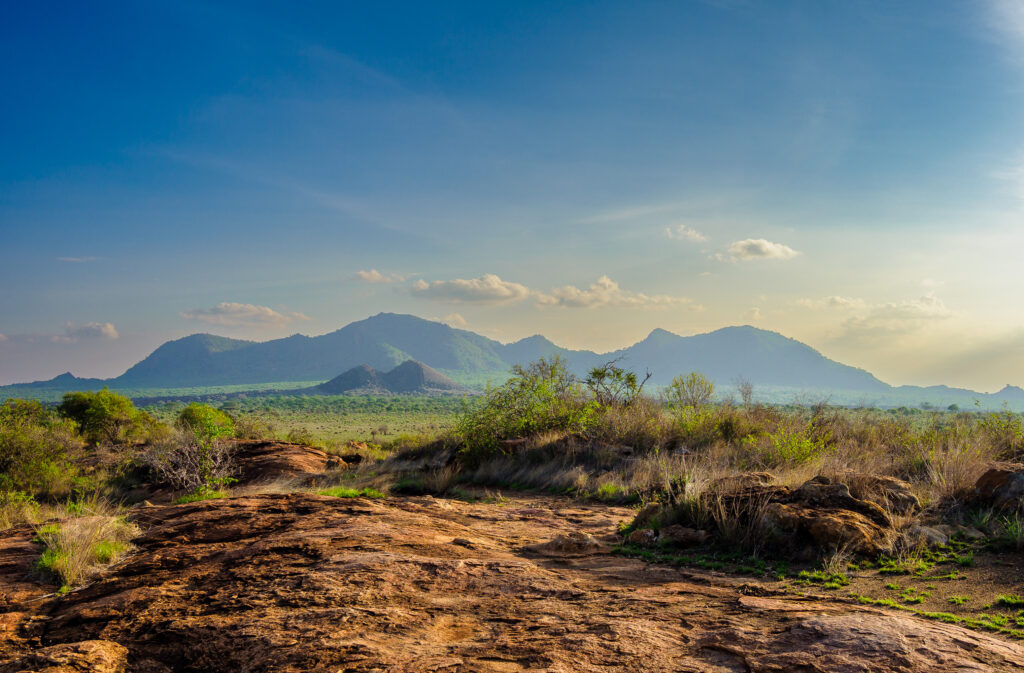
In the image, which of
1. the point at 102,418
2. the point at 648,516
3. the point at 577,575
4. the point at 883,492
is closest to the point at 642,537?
the point at 648,516

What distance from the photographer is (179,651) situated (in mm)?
4512

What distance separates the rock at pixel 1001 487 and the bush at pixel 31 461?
25.7 m

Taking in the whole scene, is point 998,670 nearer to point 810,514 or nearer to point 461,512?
point 810,514

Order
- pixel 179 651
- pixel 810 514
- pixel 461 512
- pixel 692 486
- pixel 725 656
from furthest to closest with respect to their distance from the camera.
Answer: pixel 461 512 → pixel 692 486 → pixel 810 514 → pixel 179 651 → pixel 725 656

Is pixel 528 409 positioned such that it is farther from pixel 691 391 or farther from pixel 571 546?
pixel 571 546

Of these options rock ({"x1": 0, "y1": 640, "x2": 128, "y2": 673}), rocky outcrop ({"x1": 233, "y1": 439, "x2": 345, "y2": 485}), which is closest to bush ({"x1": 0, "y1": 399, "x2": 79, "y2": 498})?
rocky outcrop ({"x1": 233, "y1": 439, "x2": 345, "y2": 485})

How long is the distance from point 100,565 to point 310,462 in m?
16.7

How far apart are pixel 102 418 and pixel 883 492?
36174 millimetres

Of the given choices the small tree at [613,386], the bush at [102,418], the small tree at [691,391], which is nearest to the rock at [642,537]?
the small tree at [691,391]

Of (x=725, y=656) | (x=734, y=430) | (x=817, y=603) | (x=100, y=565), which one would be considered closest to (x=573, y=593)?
(x=725, y=656)

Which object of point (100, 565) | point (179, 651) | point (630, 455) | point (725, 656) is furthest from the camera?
point (630, 455)

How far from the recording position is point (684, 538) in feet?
26.5

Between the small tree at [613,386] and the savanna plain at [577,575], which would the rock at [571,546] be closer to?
the savanna plain at [577,575]

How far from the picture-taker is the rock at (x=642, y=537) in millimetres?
8281
